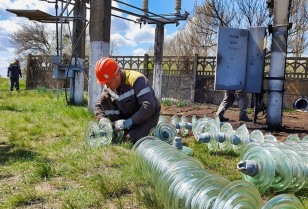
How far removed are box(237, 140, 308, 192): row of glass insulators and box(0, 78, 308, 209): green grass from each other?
0.46 feet

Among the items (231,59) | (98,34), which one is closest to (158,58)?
(98,34)

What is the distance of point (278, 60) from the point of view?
7059 mm

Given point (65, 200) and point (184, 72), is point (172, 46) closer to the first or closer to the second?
point (184, 72)

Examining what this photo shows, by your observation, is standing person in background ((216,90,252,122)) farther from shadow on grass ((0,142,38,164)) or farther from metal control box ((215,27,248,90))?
shadow on grass ((0,142,38,164))

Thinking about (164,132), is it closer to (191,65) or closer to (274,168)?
(274,168)

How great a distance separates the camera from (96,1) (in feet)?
25.6

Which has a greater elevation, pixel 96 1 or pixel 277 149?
pixel 96 1

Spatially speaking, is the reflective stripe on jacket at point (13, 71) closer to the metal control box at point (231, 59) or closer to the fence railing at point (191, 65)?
the fence railing at point (191, 65)

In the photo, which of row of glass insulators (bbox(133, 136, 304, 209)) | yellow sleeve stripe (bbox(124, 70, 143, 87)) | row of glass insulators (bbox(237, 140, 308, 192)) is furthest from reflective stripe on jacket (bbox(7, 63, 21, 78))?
row of glass insulators (bbox(237, 140, 308, 192))

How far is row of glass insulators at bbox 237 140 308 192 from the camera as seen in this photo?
286 cm

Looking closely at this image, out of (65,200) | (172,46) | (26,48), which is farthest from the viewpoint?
(26,48)

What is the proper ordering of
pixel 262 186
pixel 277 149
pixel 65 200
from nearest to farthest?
pixel 65 200
pixel 262 186
pixel 277 149

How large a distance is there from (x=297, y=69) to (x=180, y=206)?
1318cm

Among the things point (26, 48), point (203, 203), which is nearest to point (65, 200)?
point (203, 203)
